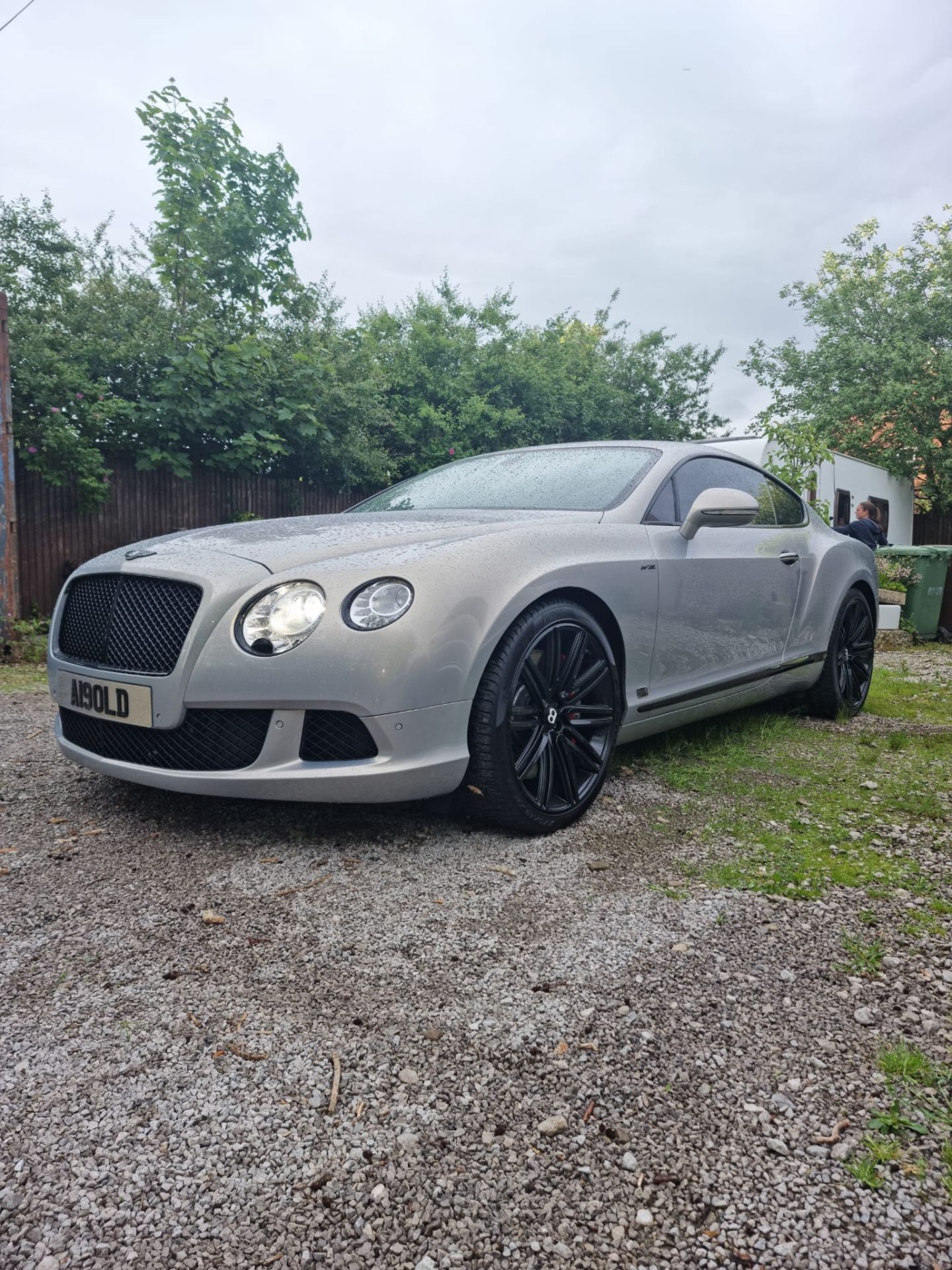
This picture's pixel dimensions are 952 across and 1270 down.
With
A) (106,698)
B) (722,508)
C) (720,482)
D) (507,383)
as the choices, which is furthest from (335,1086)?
(507,383)

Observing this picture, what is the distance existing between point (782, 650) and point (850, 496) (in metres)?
13.5

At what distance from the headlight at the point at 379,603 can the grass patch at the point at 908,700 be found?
11.9 feet

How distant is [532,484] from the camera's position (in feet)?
11.5

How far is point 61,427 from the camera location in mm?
8016

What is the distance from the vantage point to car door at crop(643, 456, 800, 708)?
326 cm

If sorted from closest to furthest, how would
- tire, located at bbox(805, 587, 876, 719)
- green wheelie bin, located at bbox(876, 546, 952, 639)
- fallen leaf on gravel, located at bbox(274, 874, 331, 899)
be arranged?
fallen leaf on gravel, located at bbox(274, 874, 331, 899) < tire, located at bbox(805, 587, 876, 719) < green wheelie bin, located at bbox(876, 546, 952, 639)

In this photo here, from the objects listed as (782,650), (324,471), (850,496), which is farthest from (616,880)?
(850,496)

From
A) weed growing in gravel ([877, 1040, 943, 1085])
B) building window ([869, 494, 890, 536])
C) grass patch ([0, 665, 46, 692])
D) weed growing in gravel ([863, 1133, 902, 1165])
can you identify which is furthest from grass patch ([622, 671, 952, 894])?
building window ([869, 494, 890, 536])

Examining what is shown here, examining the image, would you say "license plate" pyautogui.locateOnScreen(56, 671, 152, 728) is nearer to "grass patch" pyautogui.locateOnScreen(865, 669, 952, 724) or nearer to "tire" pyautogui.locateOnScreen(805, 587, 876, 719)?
"tire" pyautogui.locateOnScreen(805, 587, 876, 719)

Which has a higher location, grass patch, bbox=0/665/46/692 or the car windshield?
the car windshield

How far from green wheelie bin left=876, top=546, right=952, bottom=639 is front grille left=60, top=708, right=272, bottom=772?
10.2 meters

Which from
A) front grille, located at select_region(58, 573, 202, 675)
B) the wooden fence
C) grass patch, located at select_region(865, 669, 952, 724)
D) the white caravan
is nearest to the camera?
front grille, located at select_region(58, 573, 202, 675)

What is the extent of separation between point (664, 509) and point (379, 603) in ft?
4.98

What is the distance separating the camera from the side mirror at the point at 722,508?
10.6 feet
